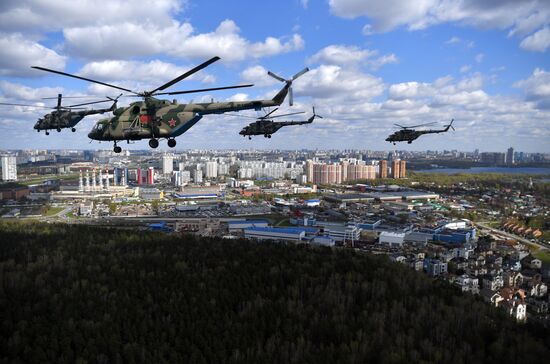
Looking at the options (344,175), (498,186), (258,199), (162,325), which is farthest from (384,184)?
(162,325)

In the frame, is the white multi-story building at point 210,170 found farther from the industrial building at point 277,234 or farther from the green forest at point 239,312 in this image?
the green forest at point 239,312

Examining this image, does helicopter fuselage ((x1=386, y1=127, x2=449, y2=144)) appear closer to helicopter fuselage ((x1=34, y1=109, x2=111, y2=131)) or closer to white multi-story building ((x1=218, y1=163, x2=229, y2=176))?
helicopter fuselage ((x1=34, y1=109, x2=111, y2=131))

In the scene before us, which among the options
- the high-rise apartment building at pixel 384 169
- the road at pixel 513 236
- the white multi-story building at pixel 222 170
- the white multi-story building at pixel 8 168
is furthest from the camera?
the white multi-story building at pixel 222 170

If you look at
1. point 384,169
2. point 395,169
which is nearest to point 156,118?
point 395,169

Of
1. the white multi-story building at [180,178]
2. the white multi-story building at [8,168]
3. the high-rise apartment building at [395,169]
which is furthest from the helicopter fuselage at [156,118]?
the high-rise apartment building at [395,169]

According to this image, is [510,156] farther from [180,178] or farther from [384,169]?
[180,178]

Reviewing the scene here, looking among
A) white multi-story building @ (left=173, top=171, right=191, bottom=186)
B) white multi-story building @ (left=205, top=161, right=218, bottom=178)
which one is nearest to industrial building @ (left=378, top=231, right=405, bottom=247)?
white multi-story building @ (left=173, top=171, right=191, bottom=186)
